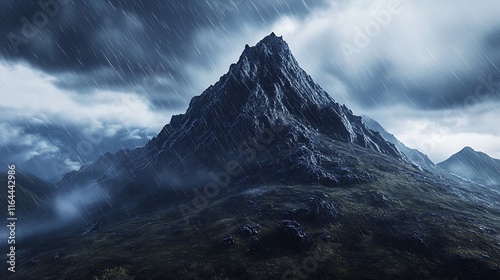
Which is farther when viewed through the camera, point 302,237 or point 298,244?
point 302,237

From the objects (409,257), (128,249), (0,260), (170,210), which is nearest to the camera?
(409,257)

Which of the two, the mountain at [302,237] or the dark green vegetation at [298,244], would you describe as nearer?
the dark green vegetation at [298,244]

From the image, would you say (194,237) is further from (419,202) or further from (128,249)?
(419,202)

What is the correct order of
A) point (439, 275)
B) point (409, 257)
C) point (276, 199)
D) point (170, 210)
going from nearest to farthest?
point (439, 275), point (409, 257), point (276, 199), point (170, 210)

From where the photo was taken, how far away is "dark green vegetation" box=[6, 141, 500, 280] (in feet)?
246

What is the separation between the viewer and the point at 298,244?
85688mm

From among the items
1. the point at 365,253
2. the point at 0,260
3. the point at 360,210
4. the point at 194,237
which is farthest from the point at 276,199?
the point at 0,260

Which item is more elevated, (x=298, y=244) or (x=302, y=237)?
(x=302, y=237)

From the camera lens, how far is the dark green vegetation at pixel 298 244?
75.0m

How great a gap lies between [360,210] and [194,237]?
63.1 metres

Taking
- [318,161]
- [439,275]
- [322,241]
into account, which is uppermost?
[318,161]

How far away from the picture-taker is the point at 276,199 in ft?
426

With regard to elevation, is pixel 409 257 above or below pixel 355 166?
below

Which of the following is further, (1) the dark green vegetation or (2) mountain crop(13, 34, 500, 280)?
(2) mountain crop(13, 34, 500, 280)
